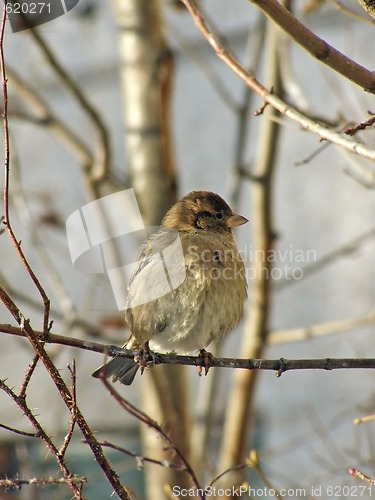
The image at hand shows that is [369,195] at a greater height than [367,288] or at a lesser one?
greater

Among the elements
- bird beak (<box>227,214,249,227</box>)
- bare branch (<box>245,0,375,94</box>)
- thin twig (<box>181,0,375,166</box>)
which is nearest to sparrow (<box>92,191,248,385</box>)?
bird beak (<box>227,214,249,227</box>)

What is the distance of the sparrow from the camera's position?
3064mm

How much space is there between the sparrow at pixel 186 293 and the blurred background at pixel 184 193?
1.01 meters

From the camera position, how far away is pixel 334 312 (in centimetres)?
668

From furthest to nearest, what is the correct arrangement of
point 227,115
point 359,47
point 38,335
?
point 227,115
point 359,47
point 38,335

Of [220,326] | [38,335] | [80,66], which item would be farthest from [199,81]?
[38,335]

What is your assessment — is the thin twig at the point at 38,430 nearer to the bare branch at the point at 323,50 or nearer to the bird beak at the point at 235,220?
the bare branch at the point at 323,50

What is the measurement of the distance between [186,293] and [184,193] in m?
3.90

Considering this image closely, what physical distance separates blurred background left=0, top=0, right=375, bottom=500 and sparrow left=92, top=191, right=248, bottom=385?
101cm

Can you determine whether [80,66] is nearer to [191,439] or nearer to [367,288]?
[367,288]

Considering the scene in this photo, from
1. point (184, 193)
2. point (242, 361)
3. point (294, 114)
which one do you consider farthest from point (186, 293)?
point (184, 193)

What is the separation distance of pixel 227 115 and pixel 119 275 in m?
3.36

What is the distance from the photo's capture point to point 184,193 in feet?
22.6

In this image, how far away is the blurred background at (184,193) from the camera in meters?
4.50
